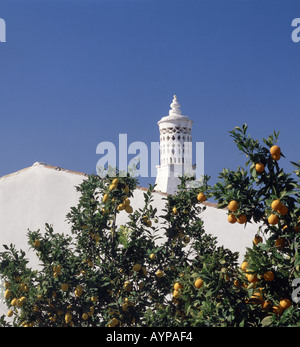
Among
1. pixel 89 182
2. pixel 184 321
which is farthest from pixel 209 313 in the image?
pixel 89 182

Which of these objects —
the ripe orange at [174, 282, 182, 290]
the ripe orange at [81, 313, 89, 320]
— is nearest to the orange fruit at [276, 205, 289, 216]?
the ripe orange at [174, 282, 182, 290]

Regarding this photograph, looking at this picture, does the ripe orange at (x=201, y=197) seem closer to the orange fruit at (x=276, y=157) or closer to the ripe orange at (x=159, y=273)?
the orange fruit at (x=276, y=157)

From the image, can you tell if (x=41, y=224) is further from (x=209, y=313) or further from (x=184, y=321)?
(x=209, y=313)

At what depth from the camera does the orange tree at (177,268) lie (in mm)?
5398

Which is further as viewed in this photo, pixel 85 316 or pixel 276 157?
pixel 85 316

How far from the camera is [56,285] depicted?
7.70 meters

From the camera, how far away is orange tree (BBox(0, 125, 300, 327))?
17.7 ft

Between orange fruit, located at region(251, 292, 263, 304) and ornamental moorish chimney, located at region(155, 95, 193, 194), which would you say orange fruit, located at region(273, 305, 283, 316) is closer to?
orange fruit, located at region(251, 292, 263, 304)

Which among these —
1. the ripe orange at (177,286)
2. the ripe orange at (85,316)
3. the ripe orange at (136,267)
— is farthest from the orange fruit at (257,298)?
the ripe orange at (85,316)

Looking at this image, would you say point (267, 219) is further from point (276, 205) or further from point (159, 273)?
point (159, 273)

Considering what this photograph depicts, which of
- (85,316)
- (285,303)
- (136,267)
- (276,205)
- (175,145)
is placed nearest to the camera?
(285,303)

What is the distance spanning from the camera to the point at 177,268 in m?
7.16

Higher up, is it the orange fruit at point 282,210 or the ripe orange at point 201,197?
the ripe orange at point 201,197

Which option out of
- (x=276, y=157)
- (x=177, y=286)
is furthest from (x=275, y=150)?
(x=177, y=286)
